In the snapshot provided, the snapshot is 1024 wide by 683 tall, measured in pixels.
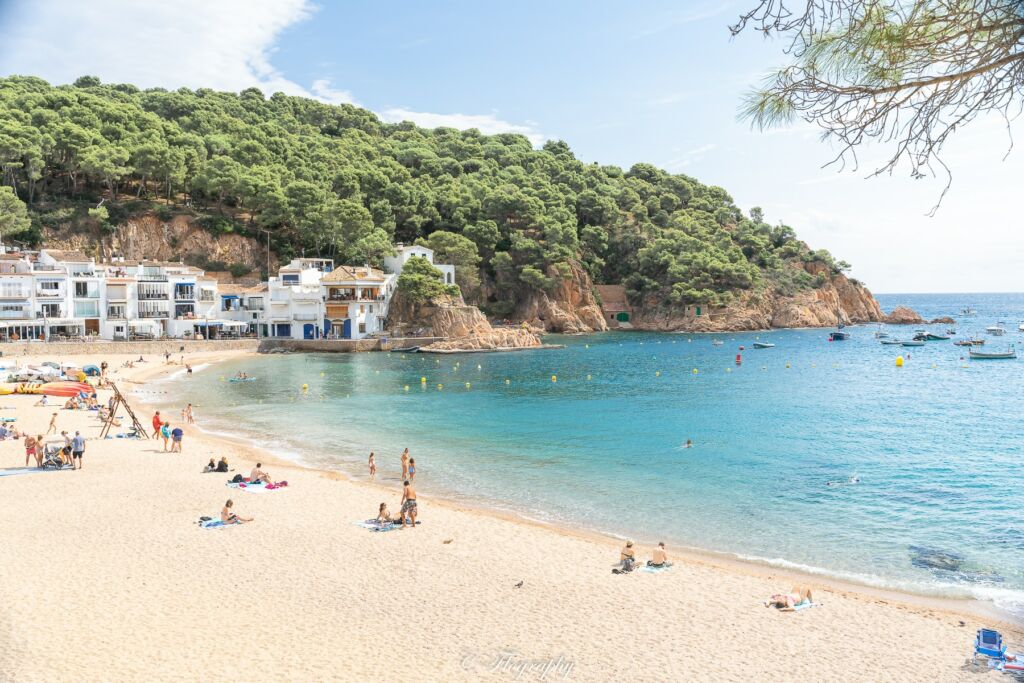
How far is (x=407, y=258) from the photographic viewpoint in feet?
255

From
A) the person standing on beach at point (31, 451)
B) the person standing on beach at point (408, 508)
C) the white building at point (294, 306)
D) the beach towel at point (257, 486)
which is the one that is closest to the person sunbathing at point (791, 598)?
the person standing on beach at point (408, 508)

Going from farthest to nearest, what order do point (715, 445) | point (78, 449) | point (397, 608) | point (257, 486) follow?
point (715, 445) → point (78, 449) → point (257, 486) → point (397, 608)

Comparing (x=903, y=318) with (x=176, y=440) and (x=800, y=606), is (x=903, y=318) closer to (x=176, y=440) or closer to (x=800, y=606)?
(x=800, y=606)

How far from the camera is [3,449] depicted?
2533 centimetres

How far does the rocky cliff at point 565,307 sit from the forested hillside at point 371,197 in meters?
2.51

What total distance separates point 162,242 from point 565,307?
2042 inches

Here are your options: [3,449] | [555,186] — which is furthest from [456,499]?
[555,186]

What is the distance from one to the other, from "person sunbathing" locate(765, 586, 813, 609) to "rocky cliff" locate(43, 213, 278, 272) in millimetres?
78669

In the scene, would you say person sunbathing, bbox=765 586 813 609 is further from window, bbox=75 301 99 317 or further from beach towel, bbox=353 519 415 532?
window, bbox=75 301 99 317

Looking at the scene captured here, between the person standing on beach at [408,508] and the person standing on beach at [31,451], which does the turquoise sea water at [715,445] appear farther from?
the person standing on beach at [31,451]

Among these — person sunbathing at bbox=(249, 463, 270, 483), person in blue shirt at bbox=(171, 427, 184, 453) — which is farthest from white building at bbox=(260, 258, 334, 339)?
person sunbathing at bbox=(249, 463, 270, 483)

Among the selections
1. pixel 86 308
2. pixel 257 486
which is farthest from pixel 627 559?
pixel 86 308

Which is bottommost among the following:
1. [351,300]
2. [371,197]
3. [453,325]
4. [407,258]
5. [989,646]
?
[989,646]

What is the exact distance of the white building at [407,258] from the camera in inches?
3091
